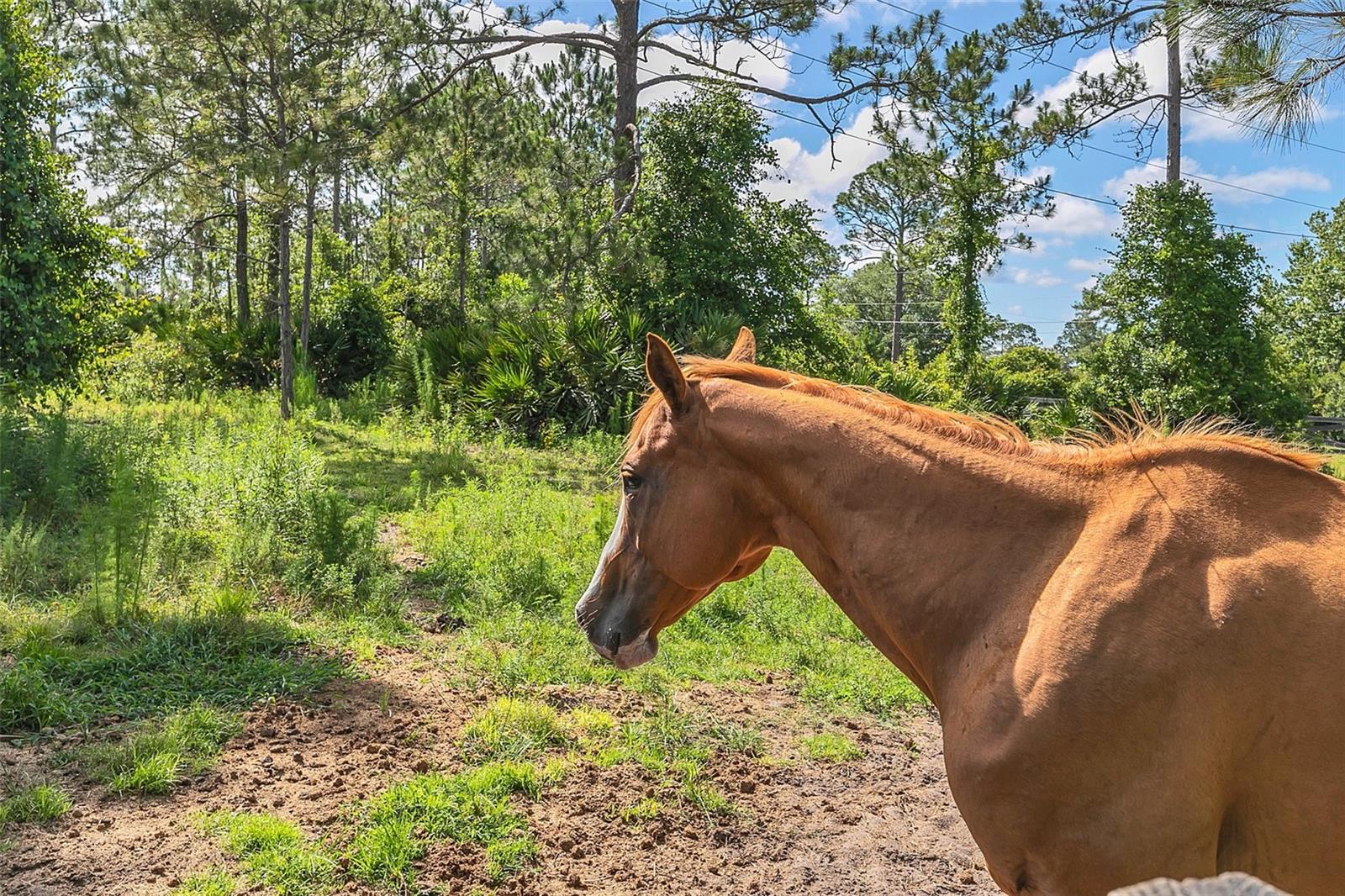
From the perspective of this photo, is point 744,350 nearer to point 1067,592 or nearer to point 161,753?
point 1067,592

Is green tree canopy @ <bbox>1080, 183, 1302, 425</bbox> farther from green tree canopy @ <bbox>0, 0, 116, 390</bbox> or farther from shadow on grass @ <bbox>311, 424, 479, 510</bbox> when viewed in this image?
green tree canopy @ <bbox>0, 0, 116, 390</bbox>

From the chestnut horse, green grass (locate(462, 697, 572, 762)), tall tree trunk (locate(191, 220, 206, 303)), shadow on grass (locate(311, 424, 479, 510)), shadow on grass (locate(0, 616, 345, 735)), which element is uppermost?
tall tree trunk (locate(191, 220, 206, 303))

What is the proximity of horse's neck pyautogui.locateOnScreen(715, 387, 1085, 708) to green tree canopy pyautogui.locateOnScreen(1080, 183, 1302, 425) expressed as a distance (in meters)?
13.7

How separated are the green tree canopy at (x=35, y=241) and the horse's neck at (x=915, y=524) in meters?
7.87

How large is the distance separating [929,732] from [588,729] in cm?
189

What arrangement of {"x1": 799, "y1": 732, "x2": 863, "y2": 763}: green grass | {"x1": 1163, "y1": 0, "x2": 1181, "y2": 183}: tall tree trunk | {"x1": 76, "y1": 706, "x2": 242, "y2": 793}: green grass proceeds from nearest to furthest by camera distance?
{"x1": 76, "y1": 706, "x2": 242, "y2": 793}: green grass → {"x1": 799, "y1": 732, "x2": 863, "y2": 763}: green grass → {"x1": 1163, "y1": 0, "x2": 1181, "y2": 183}: tall tree trunk

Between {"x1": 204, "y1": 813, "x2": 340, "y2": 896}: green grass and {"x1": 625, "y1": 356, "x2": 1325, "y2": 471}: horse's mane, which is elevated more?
{"x1": 625, "y1": 356, "x2": 1325, "y2": 471}: horse's mane

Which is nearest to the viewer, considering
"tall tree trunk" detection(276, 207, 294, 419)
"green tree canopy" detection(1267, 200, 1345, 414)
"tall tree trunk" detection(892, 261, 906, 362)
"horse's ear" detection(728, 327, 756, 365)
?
"horse's ear" detection(728, 327, 756, 365)

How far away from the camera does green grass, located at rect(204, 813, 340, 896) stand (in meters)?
3.06

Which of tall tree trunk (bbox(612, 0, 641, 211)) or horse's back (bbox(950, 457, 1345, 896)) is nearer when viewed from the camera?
horse's back (bbox(950, 457, 1345, 896))

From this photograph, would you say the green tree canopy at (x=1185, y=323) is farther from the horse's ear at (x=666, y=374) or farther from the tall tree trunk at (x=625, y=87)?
the horse's ear at (x=666, y=374)

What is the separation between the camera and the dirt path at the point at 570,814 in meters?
3.21

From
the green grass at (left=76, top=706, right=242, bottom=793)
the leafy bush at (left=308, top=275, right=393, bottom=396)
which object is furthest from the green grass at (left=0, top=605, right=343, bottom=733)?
the leafy bush at (left=308, top=275, right=393, bottom=396)

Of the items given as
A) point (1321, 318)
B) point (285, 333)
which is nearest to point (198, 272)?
point (285, 333)
